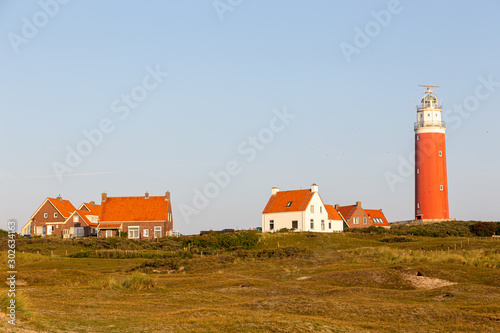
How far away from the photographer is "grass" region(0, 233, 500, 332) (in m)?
16.3

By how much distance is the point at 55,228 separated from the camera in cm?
7712

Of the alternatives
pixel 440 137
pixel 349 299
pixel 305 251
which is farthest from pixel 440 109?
pixel 349 299

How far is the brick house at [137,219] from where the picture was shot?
7312 centimetres

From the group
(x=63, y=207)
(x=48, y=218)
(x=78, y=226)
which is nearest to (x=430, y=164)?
(x=78, y=226)

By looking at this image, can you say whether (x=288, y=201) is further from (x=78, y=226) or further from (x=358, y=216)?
(x=78, y=226)

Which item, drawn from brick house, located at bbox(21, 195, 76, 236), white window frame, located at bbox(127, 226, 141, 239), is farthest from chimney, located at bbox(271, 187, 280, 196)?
brick house, located at bbox(21, 195, 76, 236)

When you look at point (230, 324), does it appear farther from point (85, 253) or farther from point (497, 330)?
point (85, 253)

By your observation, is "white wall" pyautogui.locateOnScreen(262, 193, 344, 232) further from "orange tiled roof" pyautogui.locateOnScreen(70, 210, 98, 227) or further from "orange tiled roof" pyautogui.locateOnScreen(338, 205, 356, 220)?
"orange tiled roof" pyautogui.locateOnScreen(70, 210, 98, 227)

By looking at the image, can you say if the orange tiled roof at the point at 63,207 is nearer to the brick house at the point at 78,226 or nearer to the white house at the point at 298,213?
the brick house at the point at 78,226

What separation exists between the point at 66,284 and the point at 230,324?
14.5 m

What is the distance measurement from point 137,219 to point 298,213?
20753 millimetres

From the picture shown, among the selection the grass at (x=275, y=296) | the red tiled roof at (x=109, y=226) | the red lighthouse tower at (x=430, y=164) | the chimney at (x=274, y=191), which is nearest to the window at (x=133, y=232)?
the red tiled roof at (x=109, y=226)

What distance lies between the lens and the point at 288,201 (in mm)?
70625

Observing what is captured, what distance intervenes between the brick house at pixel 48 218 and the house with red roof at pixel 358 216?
38860mm
